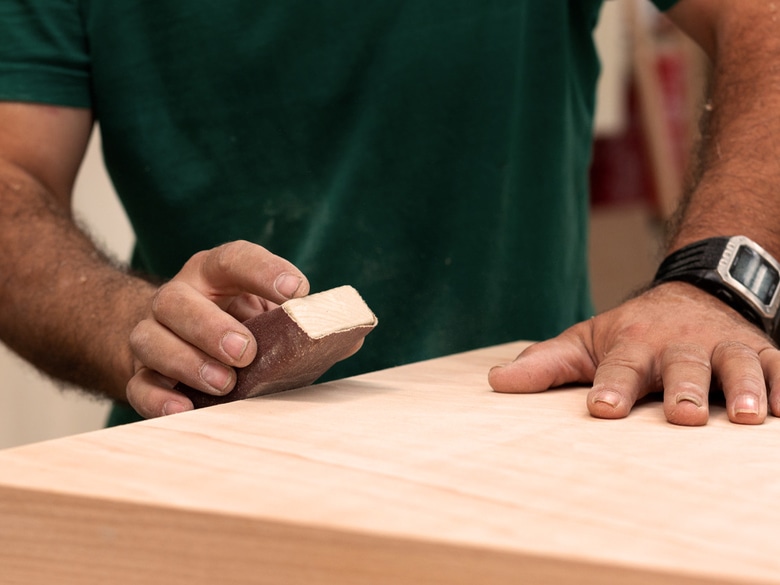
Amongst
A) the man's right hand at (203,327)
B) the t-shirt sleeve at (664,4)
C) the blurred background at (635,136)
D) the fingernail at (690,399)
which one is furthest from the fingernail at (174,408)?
the blurred background at (635,136)

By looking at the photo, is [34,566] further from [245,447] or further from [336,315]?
[336,315]

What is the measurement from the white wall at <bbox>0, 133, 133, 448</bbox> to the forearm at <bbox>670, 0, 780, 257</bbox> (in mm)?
1374

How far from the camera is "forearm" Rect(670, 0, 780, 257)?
0.92 m

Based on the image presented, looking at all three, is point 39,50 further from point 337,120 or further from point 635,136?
point 635,136

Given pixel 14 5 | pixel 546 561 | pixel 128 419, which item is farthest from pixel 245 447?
pixel 14 5

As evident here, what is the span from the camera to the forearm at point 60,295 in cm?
97

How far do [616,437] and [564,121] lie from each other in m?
0.80

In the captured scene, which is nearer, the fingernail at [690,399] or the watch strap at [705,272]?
the fingernail at [690,399]

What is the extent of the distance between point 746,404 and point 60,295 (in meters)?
0.81

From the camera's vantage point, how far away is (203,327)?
702 mm

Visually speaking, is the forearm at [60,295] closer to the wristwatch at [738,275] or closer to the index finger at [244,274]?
the index finger at [244,274]

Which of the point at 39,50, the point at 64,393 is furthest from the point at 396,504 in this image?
the point at 64,393

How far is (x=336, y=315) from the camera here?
69 centimetres

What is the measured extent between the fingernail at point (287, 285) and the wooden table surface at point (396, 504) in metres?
0.14
